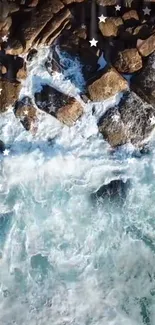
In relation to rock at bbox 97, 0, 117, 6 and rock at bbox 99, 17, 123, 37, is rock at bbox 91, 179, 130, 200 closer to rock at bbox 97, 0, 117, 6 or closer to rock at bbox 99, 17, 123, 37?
rock at bbox 99, 17, 123, 37

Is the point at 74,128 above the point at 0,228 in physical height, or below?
above

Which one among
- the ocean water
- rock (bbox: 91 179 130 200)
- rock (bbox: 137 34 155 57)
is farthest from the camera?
rock (bbox: 91 179 130 200)

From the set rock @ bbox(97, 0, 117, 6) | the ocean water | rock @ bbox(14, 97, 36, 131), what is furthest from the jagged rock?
rock @ bbox(97, 0, 117, 6)

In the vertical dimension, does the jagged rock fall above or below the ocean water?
above

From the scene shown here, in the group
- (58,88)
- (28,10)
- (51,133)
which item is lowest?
(51,133)

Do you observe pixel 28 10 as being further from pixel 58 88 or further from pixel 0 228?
pixel 0 228

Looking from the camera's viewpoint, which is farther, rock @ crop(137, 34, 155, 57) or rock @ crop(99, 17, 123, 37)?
rock @ crop(99, 17, 123, 37)

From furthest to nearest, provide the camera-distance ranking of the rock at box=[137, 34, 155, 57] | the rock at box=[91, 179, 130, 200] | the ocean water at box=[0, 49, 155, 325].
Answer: the rock at box=[91, 179, 130, 200], the ocean water at box=[0, 49, 155, 325], the rock at box=[137, 34, 155, 57]

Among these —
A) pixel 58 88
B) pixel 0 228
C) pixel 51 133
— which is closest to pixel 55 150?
pixel 51 133
